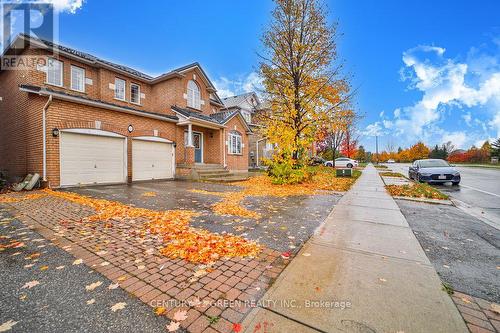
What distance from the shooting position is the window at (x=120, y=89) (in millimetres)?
14633

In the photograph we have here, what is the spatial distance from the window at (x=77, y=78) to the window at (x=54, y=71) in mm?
637

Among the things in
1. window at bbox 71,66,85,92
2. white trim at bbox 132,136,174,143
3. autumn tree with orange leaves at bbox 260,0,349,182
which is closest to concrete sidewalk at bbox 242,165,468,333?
autumn tree with orange leaves at bbox 260,0,349,182

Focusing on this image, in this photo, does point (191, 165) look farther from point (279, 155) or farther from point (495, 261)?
point (495, 261)

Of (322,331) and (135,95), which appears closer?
(322,331)

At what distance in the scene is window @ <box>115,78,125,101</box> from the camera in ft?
48.0

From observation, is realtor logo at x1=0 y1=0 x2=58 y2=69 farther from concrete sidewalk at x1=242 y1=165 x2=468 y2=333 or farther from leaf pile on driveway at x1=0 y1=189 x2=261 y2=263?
concrete sidewalk at x1=242 y1=165 x2=468 y2=333

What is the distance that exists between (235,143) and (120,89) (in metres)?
9.32

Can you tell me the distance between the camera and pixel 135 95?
16000mm

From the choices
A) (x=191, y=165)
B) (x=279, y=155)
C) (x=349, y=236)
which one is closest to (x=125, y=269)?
(x=349, y=236)

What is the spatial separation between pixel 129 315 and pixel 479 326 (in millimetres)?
3207

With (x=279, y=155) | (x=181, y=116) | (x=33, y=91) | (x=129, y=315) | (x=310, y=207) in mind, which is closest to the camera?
(x=129, y=315)

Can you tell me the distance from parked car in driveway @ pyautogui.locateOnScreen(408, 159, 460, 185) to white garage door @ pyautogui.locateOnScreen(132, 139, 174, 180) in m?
16.1

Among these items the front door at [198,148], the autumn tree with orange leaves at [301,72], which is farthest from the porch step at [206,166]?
the autumn tree with orange leaves at [301,72]

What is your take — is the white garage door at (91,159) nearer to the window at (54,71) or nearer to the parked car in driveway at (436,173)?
the window at (54,71)
